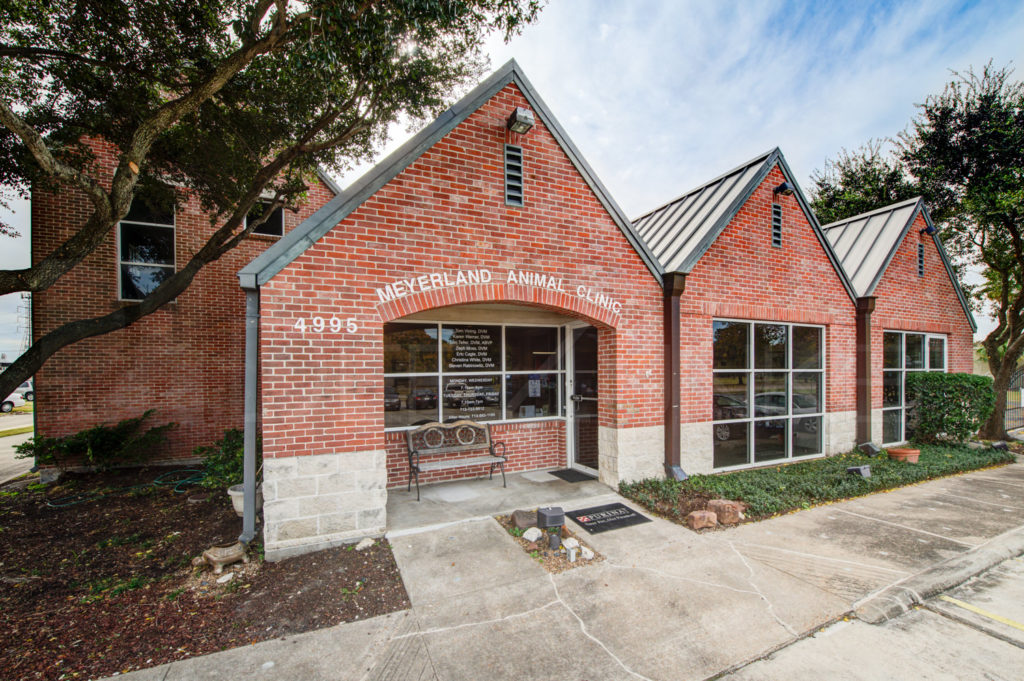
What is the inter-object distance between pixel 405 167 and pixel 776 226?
7.07 m

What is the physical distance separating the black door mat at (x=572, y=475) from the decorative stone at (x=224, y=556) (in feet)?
15.2

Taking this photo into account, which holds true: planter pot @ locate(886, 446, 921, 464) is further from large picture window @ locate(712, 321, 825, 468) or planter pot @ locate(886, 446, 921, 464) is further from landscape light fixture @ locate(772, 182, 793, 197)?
landscape light fixture @ locate(772, 182, 793, 197)

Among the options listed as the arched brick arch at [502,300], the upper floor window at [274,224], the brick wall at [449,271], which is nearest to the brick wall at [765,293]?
the brick wall at [449,271]

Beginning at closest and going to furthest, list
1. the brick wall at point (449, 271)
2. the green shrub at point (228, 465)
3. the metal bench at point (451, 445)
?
the brick wall at point (449, 271)
the green shrub at point (228, 465)
the metal bench at point (451, 445)

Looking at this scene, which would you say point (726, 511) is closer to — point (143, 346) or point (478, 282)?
point (478, 282)

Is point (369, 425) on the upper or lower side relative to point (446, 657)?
upper

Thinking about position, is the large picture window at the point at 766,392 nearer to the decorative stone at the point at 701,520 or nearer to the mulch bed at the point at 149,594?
the decorative stone at the point at 701,520

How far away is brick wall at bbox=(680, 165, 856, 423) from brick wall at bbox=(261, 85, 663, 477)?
0.85m

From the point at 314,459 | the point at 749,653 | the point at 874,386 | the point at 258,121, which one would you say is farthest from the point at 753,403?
the point at 258,121

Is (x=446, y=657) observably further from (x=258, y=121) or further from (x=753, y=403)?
(x=258, y=121)

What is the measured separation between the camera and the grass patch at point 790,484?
6.05m

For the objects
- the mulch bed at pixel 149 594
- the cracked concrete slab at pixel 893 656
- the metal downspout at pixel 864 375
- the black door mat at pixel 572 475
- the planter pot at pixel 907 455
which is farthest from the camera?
the metal downspout at pixel 864 375

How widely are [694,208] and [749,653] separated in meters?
7.90

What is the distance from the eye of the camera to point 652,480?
6773 millimetres
